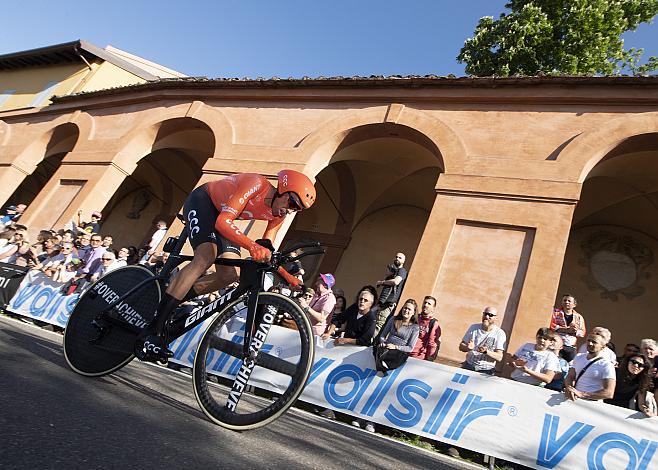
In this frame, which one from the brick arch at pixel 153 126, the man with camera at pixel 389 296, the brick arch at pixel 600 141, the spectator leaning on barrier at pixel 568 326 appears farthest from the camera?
the brick arch at pixel 153 126

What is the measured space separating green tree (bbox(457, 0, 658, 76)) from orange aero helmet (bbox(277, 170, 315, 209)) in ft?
60.2

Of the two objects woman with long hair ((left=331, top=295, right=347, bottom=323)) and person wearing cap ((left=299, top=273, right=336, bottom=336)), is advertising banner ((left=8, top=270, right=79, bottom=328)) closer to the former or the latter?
person wearing cap ((left=299, top=273, right=336, bottom=336))

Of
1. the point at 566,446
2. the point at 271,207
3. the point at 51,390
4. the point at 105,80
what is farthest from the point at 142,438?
the point at 105,80

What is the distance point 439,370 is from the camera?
201 inches

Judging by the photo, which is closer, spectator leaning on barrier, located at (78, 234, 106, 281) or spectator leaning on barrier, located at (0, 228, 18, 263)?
spectator leaning on barrier, located at (78, 234, 106, 281)

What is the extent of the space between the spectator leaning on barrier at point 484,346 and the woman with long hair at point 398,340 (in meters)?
0.81

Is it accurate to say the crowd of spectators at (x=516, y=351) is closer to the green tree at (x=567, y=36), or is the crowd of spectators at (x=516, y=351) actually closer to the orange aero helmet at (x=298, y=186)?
the orange aero helmet at (x=298, y=186)

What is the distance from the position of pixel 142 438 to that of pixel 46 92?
73.2 ft

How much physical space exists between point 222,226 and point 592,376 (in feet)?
14.9

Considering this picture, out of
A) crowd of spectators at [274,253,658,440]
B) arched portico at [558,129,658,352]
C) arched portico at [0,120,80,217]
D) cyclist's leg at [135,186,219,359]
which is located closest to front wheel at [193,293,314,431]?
cyclist's leg at [135,186,219,359]

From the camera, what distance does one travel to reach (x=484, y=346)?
20.0 ft

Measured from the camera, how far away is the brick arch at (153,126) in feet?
40.9

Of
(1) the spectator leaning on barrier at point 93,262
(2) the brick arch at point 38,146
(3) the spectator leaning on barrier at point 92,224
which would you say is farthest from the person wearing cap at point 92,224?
(2) the brick arch at point 38,146

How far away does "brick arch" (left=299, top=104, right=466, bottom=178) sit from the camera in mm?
9211
